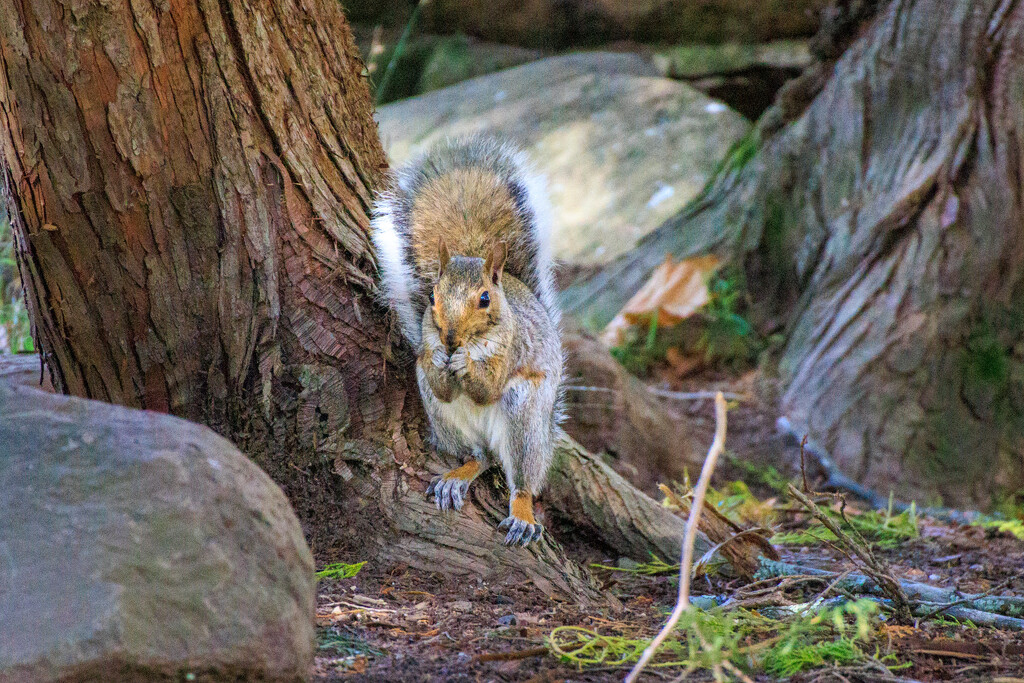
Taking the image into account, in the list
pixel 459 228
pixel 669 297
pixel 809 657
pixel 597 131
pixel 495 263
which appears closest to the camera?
pixel 809 657

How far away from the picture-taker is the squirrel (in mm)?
2471

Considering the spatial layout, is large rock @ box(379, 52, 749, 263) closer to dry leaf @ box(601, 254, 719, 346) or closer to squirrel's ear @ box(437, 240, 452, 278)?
dry leaf @ box(601, 254, 719, 346)

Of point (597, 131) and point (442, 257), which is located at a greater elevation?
point (597, 131)

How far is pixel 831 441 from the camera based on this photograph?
4.21m

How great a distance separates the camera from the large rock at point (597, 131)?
6.27m

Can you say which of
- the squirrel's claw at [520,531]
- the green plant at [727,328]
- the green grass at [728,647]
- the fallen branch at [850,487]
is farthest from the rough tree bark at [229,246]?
the green plant at [727,328]

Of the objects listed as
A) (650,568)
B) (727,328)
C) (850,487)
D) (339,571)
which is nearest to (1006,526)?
(850,487)

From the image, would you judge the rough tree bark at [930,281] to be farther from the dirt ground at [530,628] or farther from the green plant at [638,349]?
the dirt ground at [530,628]

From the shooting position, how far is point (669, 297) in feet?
15.6

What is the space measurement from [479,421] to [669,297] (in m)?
2.41

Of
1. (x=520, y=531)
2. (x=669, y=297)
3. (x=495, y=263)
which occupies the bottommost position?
(x=520, y=531)

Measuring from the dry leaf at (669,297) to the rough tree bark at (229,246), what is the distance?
2.42m

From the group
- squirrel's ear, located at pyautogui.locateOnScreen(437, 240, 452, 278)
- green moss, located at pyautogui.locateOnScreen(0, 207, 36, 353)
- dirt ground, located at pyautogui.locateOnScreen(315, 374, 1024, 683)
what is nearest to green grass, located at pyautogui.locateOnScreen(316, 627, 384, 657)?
dirt ground, located at pyautogui.locateOnScreen(315, 374, 1024, 683)

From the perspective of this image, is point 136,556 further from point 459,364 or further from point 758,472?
point 758,472
